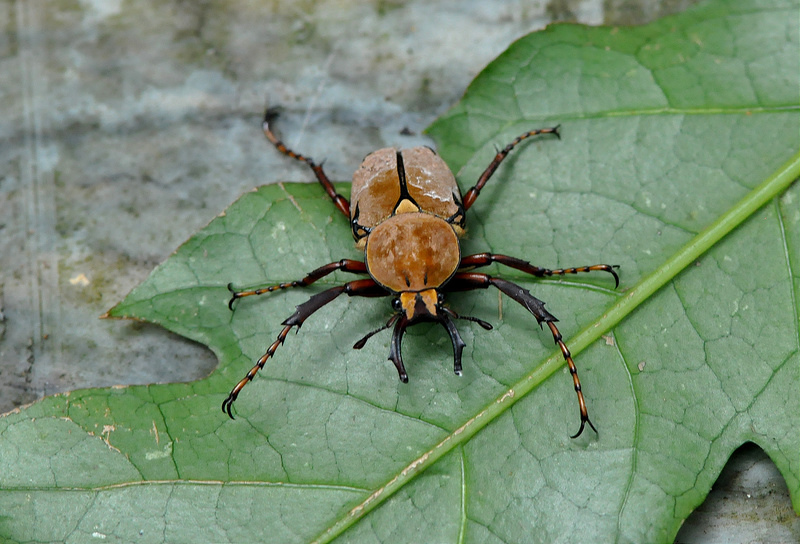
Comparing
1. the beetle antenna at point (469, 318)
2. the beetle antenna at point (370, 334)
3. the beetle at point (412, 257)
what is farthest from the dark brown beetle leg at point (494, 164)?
the beetle antenna at point (370, 334)

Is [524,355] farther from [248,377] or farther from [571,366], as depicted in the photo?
[248,377]

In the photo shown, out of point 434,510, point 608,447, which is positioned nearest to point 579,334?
point 608,447

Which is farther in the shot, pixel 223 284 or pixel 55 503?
pixel 223 284

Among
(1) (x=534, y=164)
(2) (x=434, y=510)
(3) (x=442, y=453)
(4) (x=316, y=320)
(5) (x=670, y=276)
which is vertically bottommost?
(2) (x=434, y=510)

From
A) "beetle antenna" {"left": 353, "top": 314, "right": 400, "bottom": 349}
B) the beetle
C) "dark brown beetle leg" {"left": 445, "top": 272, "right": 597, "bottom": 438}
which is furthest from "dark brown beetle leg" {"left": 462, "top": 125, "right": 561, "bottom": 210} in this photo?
"beetle antenna" {"left": 353, "top": 314, "right": 400, "bottom": 349}

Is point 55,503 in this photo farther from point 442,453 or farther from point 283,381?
point 442,453

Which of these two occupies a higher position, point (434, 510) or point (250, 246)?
point (250, 246)

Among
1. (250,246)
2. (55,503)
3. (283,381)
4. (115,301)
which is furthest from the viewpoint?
(115,301)

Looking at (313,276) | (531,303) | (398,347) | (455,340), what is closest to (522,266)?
(531,303)
